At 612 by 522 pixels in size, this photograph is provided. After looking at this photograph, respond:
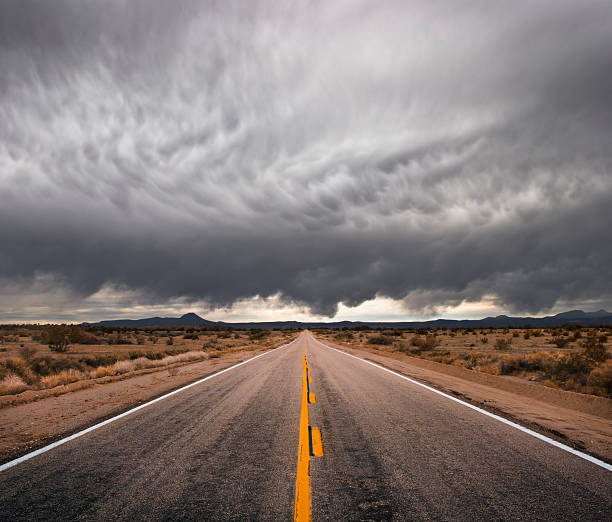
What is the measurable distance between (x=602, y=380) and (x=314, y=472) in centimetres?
1224

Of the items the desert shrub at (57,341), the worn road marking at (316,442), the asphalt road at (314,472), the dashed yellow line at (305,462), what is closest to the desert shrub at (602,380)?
the asphalt road at (314,472)

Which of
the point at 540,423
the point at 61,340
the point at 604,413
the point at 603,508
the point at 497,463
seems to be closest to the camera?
the point at 603,508

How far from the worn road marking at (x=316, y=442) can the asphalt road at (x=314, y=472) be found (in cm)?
11

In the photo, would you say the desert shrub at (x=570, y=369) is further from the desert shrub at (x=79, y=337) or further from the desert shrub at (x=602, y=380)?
the desert shrub at (x=79, y=337)

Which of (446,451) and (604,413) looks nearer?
(446,451)

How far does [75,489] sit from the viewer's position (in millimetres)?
4164

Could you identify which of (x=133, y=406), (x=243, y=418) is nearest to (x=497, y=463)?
(x=243, y=418)

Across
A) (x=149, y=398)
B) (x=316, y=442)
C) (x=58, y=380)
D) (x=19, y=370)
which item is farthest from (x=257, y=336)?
(x=316, y=442)

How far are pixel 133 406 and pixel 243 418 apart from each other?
131 inches

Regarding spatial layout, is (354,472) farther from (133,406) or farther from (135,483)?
(133,406)

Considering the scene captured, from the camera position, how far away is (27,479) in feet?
14.6

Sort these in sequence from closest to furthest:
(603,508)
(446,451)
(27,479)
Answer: (603,508) → (27,479) → (446,451)

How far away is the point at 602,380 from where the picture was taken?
1166cm

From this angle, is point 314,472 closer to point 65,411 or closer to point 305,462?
point 305,462
